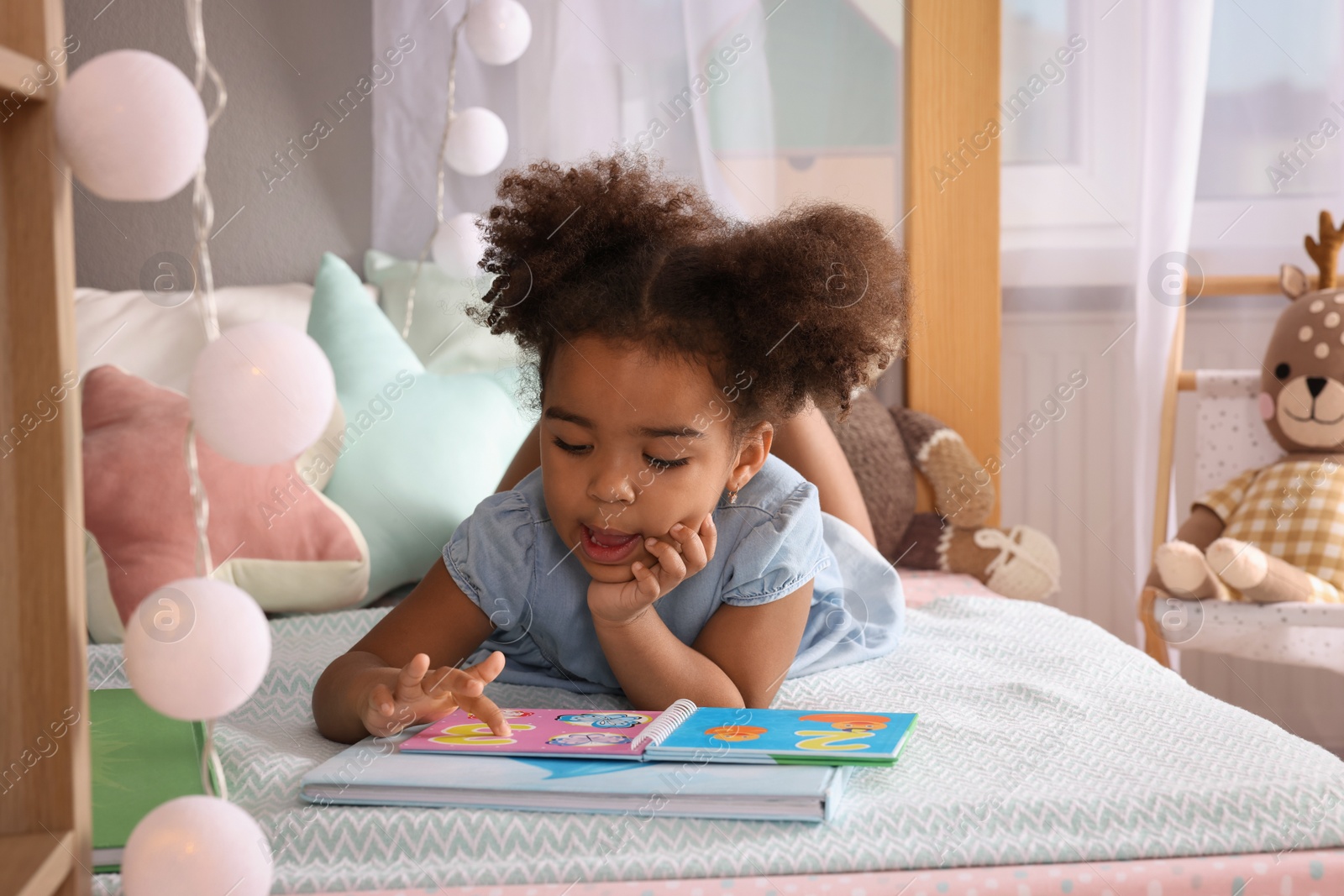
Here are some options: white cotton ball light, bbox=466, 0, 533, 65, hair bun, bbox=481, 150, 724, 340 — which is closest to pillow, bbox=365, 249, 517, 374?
white cotton ball light, bbox=466, 0, 533, 65

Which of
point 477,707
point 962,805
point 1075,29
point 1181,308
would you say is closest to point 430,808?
point 477,707

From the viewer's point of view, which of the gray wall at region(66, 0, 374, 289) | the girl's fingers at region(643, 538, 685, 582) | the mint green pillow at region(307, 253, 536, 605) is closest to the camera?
the girl's fingers at region(643, 538, 685, 582)

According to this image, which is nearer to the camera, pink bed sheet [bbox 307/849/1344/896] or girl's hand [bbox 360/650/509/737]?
pink bed sheet [bbox 307/849/1344/896]

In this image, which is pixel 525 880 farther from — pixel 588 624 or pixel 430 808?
pixel 588 624

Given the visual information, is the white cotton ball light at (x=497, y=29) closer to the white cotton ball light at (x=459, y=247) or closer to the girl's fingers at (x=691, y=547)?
the white cotton ball light at (x=459, y=247)

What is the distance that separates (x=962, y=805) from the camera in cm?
70

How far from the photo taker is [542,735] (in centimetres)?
79

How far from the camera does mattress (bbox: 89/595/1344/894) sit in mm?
647

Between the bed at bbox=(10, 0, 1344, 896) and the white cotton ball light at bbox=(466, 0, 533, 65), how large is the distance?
988 mm

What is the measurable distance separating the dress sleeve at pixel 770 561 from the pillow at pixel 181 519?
53 centimetres

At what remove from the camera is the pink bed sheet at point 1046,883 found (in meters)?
0.63

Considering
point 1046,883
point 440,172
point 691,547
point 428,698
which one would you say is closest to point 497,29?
point 440,172

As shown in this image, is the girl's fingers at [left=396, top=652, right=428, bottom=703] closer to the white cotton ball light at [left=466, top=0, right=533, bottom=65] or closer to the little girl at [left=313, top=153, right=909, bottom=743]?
the little girl at [left=313, top=153, right=909, bottom=743]

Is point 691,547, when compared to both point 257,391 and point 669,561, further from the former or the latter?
point 257,391
